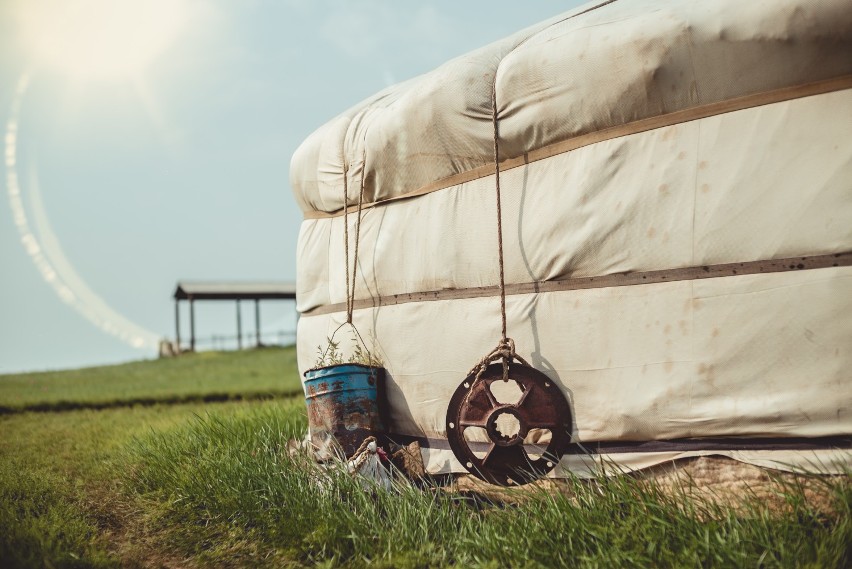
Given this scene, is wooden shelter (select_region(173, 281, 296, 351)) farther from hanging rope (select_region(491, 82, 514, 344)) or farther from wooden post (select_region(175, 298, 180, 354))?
hanging rope (select_region(491, 82, 514, 344))

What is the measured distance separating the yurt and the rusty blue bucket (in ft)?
0.50

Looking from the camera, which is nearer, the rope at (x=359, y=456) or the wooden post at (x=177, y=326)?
the rope at (x=359, y=456)

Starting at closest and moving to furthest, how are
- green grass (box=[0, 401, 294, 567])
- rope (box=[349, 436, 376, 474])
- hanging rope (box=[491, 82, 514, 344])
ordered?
green grass (box=[0, 401, 294, 567])
hanging rope (box=[491, 82, 514, 344])
rope (box=[349, 436, 376, 474])

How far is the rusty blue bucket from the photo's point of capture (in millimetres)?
3988

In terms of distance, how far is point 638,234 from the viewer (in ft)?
10.3

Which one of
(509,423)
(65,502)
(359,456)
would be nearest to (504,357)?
(509,423)

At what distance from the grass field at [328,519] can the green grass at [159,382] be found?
19.3 ft

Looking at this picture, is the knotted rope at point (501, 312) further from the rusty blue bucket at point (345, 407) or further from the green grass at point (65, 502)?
the green grass at point (65, 502)

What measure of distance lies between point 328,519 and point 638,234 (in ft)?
5.71

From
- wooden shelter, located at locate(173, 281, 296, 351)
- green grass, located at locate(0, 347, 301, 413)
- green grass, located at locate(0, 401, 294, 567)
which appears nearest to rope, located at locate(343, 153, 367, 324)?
green grass, located at locate(0, 401, 294, 567)

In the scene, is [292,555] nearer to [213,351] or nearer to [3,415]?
[3,415]

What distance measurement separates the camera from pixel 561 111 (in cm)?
334

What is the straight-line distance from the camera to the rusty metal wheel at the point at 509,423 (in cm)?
331

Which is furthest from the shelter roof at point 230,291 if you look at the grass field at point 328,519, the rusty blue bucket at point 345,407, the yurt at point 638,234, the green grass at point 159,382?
the yurt at point 638,234
